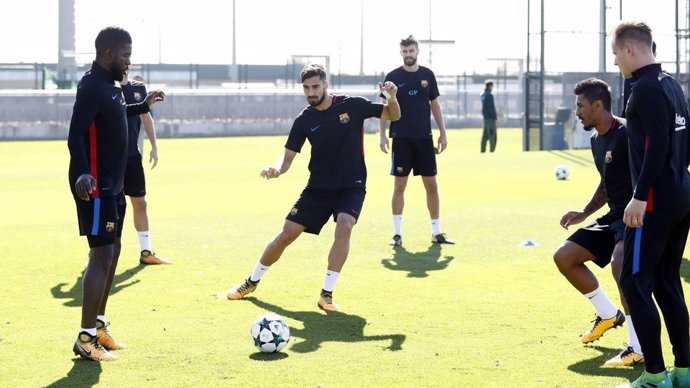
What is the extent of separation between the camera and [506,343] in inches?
323

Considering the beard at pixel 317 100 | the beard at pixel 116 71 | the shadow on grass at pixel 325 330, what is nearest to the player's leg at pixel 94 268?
the beard at pixel 116 71

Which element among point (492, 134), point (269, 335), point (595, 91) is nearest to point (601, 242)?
point (595, 91)

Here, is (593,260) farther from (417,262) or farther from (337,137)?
(417,262)

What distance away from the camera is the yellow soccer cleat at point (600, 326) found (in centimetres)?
802

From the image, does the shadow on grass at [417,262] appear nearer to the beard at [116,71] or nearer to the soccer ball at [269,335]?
the soccer ball at [269,335]

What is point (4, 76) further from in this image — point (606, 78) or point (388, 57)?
point (606, 78)

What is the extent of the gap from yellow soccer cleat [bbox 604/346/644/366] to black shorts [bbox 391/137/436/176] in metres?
6.69

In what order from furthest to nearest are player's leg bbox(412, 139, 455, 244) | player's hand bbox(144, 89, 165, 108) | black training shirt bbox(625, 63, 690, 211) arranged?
player's leg bbox(412, 139, 455, 244), player's hand bbox(144, 89, 165, 108), black training shirt bbox(625, 63, 690, 211)

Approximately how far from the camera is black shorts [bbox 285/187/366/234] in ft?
33.0

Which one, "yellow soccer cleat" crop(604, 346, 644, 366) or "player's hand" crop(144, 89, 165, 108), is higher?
"player's hand" crop(144, 89, 165, 108)

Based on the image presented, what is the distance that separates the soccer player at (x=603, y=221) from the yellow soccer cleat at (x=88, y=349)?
314cm

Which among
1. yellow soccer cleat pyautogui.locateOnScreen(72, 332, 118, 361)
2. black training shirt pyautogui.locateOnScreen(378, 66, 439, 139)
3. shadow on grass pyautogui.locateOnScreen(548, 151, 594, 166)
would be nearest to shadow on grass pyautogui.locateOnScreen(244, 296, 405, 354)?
yellow soccer cleat pyautogui.locateOnScreen(72, 332, 118, 361)

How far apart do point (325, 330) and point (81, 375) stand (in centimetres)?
211

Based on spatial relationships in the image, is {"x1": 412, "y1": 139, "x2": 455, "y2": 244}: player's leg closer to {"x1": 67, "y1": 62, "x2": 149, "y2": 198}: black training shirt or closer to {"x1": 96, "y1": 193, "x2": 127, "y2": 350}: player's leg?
{"x1": 96, "y1": 193, "x2": 127, "y2": 350}: player's leg
